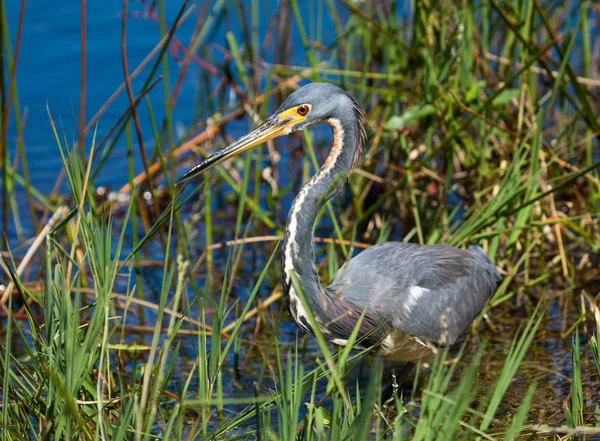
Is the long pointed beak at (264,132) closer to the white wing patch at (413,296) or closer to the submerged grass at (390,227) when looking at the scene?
the submerged grass at (390,227)

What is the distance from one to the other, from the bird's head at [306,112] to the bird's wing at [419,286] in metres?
0.61

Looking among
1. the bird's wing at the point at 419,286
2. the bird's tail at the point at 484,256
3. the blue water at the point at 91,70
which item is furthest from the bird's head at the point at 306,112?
the blue water at the point at 91,70

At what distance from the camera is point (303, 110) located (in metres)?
3.44

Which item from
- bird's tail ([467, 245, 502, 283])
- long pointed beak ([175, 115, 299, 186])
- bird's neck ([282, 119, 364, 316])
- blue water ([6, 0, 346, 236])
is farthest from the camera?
blue water ([6, 0, 346, 236])

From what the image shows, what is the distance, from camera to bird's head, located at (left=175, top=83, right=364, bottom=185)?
3.41m

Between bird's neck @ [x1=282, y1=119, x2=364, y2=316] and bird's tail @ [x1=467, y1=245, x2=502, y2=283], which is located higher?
bird's neck @ [x1=282, y1=119, x2=364, y2=316]

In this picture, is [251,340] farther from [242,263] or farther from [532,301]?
[532,301]

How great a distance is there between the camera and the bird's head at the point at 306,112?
3414 mm

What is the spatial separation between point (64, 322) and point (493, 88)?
9.80 feet

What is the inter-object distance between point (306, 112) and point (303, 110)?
15 mm

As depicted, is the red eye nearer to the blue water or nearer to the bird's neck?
the bird's neck

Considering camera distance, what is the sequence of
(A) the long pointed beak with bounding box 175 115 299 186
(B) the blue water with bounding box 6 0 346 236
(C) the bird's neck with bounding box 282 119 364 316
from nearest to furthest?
(C) the bird's neck with bounding box 282 119 364 316
(A) the long pointed beak with bounding box 175 115 299 186
(B) the blue water with bounding box 6 0 346 236

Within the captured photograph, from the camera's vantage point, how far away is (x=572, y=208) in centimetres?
514

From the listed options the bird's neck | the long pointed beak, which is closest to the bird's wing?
the bird's neck
